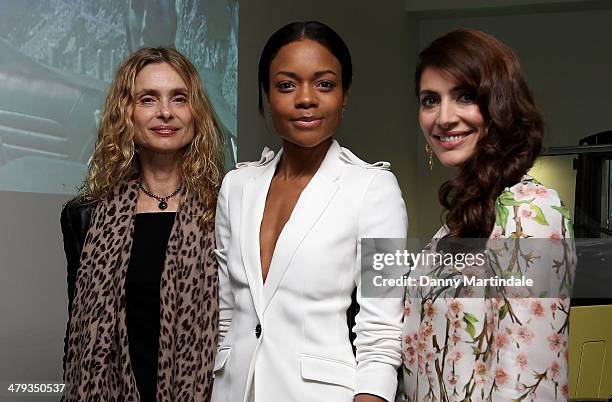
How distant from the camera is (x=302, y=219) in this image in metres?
1.74

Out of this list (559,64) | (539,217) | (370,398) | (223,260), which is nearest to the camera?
(539,217)

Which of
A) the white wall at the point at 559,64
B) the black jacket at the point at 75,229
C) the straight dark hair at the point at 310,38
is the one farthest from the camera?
the white wall at the point at 559,64

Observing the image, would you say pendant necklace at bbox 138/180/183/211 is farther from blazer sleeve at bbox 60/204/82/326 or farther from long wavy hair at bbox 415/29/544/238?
long wavy hair at bbox 415/29/544/238

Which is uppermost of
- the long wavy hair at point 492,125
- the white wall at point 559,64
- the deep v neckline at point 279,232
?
the white wall at point 559,64

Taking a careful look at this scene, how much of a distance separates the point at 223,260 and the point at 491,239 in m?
0.67

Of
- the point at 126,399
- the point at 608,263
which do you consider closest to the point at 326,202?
the point at 126,399

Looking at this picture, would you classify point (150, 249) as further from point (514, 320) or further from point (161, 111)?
point (514, 320)

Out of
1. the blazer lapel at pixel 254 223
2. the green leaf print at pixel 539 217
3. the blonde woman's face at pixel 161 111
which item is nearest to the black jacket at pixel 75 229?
the blonde woman's face at pixel 161 111

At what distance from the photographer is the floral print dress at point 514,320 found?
142cm

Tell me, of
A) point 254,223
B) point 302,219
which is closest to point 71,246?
point 254,223

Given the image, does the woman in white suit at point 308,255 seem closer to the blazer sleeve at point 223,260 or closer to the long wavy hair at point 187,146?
the blazer sleeve at point 223,260

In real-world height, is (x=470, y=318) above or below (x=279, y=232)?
below

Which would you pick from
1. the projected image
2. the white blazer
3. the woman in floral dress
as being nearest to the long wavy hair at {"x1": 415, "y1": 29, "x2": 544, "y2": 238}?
the woman in floral dress

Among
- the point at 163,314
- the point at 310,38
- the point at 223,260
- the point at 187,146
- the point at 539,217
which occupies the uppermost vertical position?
the point at 310,38
